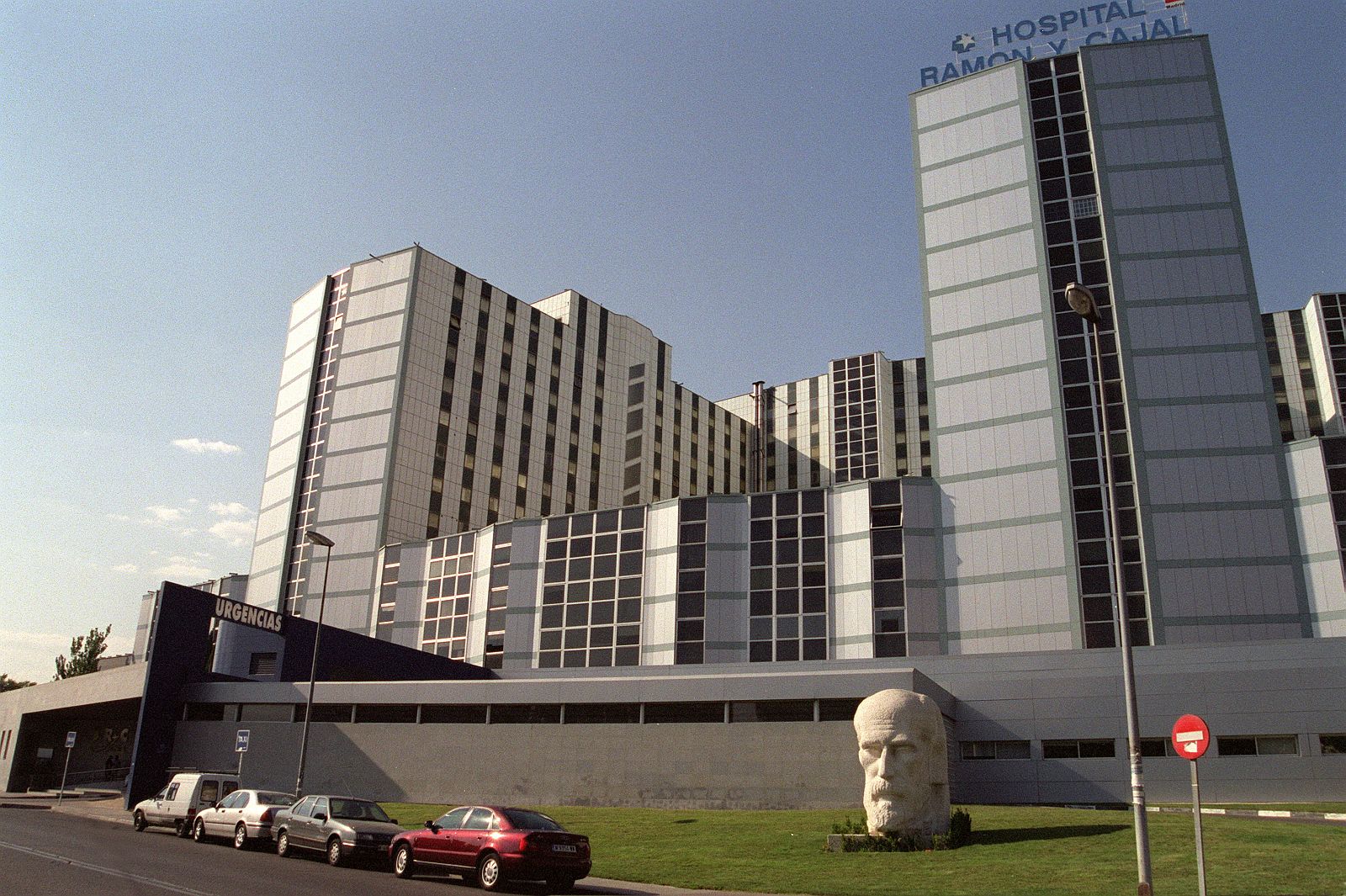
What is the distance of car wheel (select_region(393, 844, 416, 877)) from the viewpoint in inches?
877

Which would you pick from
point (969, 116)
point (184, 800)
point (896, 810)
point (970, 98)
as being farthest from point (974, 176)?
point (184, 800)

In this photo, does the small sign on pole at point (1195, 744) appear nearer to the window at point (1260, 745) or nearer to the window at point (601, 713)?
the window at point (601, 713)

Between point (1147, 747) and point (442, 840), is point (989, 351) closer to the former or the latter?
point (1147, 747)

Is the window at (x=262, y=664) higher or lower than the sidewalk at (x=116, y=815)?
higher

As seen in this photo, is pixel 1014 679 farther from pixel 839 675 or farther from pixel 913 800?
pixel 913 800

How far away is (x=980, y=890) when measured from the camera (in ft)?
62.1

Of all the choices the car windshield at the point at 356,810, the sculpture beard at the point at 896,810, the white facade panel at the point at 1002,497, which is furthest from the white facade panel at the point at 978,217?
the car windshield at the point at 356,810

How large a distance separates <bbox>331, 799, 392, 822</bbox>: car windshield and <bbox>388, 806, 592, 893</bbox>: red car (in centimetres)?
326

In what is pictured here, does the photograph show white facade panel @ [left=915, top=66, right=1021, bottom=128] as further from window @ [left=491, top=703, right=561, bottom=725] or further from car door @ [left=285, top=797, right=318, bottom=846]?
car door @ [left=285, top=797, right=318, bottom=846]

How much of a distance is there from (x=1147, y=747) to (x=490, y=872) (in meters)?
36.3

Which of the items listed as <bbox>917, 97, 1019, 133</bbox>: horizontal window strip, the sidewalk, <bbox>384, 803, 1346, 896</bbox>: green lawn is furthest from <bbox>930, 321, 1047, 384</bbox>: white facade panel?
the sidewalk

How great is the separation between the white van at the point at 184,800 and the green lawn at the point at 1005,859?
1161 centimetres

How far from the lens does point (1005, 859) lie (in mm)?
22359

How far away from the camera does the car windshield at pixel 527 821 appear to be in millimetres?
20641
